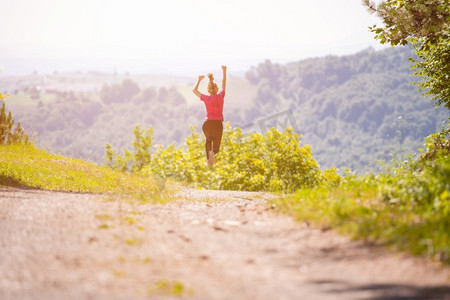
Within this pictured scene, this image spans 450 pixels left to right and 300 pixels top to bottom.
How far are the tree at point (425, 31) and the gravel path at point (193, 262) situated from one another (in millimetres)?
6743

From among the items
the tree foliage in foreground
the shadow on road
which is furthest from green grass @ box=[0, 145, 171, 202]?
the shadow on road

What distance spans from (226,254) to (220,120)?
29.4 feet

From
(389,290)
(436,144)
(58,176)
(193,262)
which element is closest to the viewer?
(389,290)

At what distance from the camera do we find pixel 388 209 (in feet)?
20.8

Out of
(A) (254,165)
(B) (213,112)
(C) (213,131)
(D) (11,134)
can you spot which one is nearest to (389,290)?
(B) (213,112)

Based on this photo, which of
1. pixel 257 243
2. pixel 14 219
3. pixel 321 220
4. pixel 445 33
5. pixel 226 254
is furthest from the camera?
pixel 445 33

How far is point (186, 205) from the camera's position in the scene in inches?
348

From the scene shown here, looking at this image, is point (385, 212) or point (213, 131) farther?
point (213, 131)

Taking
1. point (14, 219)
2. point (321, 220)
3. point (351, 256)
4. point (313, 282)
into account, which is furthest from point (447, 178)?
point (14, 219)

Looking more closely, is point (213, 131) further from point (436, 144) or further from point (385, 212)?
point (385, 212)

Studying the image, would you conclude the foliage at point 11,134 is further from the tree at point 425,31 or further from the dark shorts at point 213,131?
the tree at point 425,31

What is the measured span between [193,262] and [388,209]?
9.71 ft

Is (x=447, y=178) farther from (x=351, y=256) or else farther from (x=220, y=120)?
(x=220, y=120)

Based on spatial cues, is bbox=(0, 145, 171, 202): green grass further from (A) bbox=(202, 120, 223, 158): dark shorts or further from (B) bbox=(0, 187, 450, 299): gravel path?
(B) bbox=(0, 187, 450, 299): gravel path
